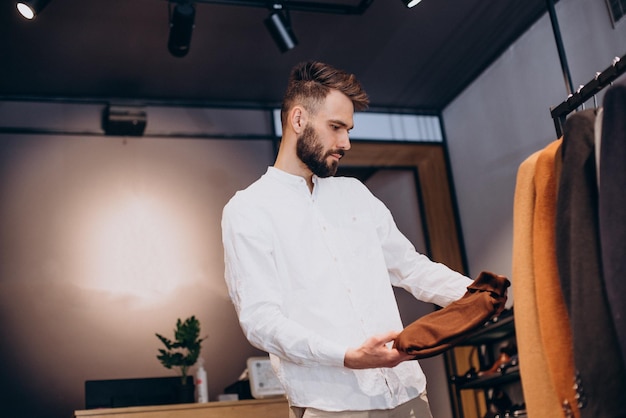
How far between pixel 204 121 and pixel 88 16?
3.89 feet

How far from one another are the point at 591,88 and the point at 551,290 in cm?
70

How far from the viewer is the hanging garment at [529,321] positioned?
1.50m

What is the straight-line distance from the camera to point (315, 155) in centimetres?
242

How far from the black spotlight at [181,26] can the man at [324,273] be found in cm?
125

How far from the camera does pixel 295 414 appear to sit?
209 cm

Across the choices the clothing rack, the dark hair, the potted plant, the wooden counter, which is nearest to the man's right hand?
the clothing rack

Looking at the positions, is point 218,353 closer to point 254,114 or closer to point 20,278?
point 20,278

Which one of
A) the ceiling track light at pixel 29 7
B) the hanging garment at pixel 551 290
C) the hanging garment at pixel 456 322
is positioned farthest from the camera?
the ceiling track light at pixel 29 7

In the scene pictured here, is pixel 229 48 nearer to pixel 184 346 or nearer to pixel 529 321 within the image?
pixel 184 346

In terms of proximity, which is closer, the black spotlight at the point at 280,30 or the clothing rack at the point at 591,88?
the clothing rack at the point at 591,88

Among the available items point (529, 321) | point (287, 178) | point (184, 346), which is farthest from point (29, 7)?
point (529, 321)

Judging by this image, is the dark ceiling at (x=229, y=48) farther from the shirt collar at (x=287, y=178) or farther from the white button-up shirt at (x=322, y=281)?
the white button-up shirt at (x=322, y=281)

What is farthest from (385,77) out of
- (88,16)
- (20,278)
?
(20,278)

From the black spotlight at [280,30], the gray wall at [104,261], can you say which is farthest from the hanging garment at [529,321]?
the gray wall at [104,261]
